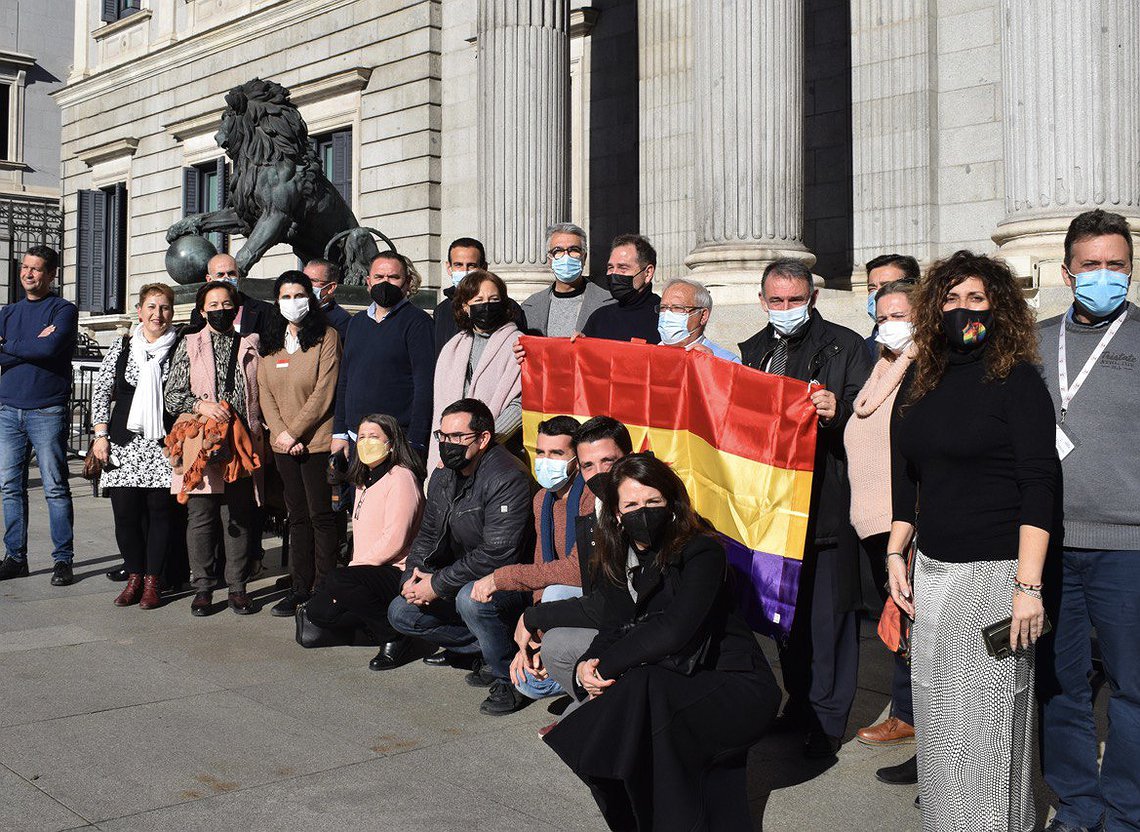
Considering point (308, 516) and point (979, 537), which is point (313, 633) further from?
point (979, 537)

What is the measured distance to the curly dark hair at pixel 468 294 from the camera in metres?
6.83

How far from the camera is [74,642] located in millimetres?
6969

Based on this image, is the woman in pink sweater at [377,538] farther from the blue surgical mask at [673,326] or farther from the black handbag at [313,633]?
the blue surgical mask at [673,326]

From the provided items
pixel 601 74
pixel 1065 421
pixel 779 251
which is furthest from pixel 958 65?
pixel 1065 421

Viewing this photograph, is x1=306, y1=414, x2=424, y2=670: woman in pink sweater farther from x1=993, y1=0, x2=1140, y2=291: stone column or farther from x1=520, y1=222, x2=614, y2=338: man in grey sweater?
x1=993, y1=0, x2=1140, y2=291: stone column

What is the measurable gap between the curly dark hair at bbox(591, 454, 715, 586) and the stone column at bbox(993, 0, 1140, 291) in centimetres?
536

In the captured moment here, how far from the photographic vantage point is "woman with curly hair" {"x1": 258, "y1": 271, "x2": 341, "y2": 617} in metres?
7.78

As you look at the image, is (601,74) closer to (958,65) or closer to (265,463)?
(958,65)

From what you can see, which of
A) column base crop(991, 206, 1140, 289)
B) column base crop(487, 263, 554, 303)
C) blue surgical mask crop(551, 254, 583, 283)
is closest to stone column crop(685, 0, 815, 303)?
column base crop(991, 206, 1140, 289)

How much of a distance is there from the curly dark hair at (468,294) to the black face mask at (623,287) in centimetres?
59

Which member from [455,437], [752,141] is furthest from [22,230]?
[455,437]

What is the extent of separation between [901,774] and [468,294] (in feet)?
11.3

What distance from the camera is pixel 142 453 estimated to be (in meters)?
8.13

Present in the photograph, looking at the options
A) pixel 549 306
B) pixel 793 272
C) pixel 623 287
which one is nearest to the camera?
pixel 793 272
